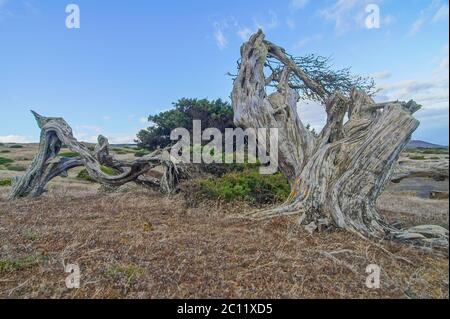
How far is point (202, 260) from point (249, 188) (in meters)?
4.33

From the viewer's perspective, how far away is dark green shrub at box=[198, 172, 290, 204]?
25.9 ft

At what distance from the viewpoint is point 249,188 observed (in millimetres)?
8281

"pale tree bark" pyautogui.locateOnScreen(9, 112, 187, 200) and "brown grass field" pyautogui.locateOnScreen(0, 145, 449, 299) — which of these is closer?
"brown grass field" pyautogui.locateOnScreen(0, 145, 449, 299)

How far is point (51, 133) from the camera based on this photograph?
11.1 metres

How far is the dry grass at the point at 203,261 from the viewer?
3.29 metres

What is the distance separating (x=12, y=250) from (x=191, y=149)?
6.69 metres

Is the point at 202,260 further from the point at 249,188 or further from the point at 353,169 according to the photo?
the point at 249,188

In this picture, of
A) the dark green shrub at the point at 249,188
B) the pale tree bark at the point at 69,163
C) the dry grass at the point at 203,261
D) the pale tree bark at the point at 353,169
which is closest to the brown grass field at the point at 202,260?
the dry grass at the point at 203,261

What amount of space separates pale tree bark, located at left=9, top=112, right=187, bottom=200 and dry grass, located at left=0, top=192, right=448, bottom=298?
4282 millimetres

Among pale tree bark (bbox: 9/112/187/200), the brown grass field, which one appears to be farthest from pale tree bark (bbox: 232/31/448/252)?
pale tree bark (bbox: 9/112/187/200)

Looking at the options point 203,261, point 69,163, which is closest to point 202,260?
point 203,261

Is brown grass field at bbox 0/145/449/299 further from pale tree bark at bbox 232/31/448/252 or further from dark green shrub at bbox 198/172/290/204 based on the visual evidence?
dark green shrub at bbox 198/172/290/204

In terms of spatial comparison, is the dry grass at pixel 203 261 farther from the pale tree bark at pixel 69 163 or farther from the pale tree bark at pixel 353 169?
the pale tree bark at pixel 69 163
